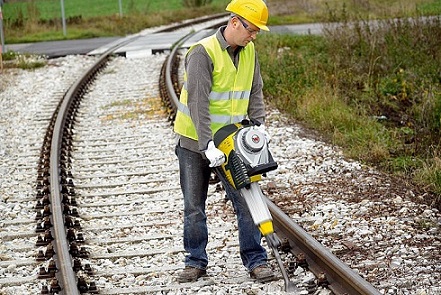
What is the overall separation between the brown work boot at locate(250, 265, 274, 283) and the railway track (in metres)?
0.06

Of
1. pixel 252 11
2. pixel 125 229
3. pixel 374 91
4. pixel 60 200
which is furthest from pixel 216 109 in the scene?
pixel 374 91

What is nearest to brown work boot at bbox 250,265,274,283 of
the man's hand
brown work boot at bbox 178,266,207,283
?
brown work boot at bbox 178,266,207,283

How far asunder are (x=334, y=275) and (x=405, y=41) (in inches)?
367

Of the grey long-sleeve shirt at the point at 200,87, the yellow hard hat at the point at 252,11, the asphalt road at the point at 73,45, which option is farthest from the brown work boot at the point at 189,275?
the asphalt road at the point at 73,45

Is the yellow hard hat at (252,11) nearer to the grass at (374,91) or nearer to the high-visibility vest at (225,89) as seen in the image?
the high-visibility vest at (225,89)

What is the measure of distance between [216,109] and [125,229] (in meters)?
2.13

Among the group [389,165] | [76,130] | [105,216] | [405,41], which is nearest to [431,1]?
[405,41]

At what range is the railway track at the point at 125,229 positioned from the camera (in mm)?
6004

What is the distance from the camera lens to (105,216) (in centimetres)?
796

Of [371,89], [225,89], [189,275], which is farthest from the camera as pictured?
[371,89]

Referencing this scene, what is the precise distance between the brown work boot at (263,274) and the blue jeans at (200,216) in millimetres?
34

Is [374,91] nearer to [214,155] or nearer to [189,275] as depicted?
[189,275]

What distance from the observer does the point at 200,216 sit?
20.1 ft

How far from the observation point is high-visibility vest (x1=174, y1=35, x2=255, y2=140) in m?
5.71
